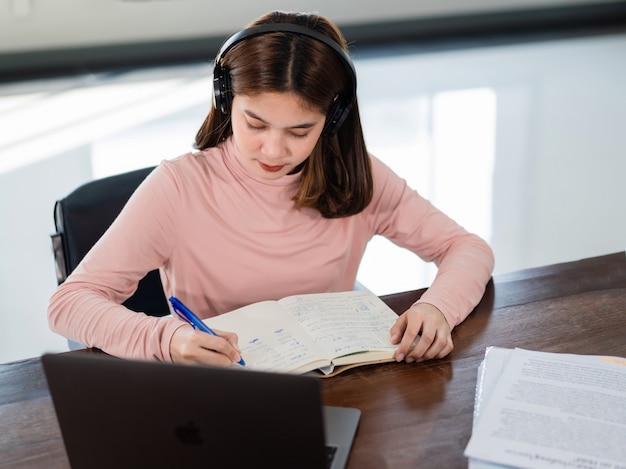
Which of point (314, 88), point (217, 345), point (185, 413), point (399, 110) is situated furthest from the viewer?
point (399, 110)

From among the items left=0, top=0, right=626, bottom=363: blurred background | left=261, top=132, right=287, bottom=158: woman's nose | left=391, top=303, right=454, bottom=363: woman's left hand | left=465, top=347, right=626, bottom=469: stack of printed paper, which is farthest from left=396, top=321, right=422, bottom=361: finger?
left=0, top=0, right=626, bottom=363: blurred background

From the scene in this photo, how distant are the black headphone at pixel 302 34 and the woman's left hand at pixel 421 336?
1.21ft

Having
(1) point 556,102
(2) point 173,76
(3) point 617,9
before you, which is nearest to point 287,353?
(1) point 556,102

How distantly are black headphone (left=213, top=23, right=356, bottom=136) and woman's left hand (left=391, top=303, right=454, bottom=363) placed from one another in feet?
1.21

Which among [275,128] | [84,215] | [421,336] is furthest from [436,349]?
[84,215]

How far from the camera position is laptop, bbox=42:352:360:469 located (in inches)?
29.2

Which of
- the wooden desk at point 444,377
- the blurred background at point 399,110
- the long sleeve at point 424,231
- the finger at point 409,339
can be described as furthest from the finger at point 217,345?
the blurred background at point 399,110

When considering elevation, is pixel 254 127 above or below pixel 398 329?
above

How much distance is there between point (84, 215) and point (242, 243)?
30 centimetres

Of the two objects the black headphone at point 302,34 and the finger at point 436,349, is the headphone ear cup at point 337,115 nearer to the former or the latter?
the black headphone at point 302,34

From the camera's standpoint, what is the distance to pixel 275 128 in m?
1.29

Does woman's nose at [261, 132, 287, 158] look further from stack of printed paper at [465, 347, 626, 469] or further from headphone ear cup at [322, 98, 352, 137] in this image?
stack of printed paper at [465, 347, 626, 469]

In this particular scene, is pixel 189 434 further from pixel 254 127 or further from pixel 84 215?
pixel 84 215

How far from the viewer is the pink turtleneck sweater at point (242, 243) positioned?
131 centimetres
